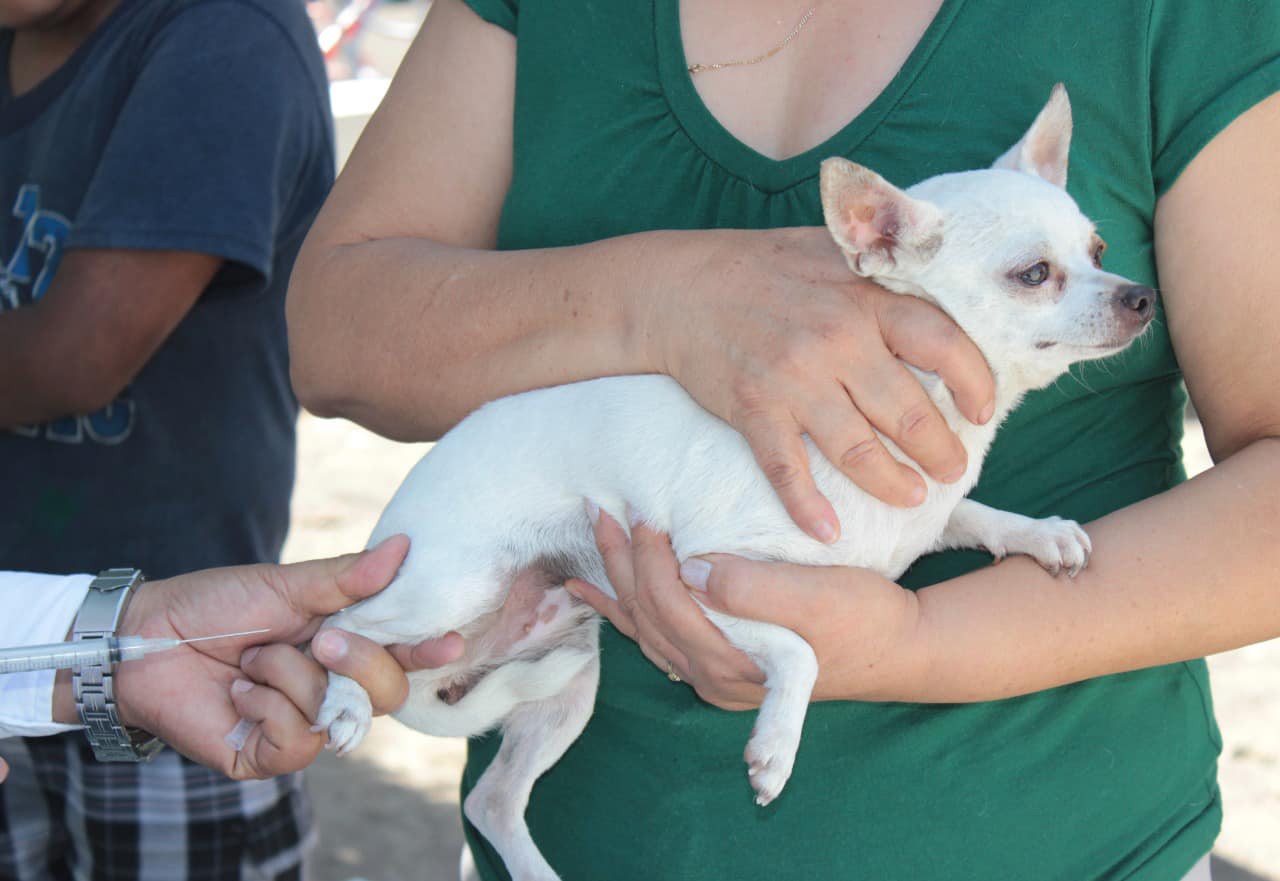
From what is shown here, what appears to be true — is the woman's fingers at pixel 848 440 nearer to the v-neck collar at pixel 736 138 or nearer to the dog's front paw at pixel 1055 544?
the dog's front paw at pixel 1055 544

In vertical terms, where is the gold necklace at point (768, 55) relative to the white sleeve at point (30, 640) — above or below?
above

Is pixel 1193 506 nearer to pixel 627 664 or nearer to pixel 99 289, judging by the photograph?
pixel 627 664

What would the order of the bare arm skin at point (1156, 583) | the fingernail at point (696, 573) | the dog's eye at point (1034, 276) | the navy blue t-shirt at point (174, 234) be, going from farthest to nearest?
1. the navy blue t-shirt at point (174, 234)
2. the dog's eye at point (1034, 276)
3. the fingernail at point (696, 573)
4. the bare arm skin at point (1156, 583)

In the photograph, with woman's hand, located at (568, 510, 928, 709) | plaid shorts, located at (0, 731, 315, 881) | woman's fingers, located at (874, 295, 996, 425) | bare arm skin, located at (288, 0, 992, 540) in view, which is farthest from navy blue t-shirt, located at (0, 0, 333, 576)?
woman's fingers, located at (874, 295, 996, 425)

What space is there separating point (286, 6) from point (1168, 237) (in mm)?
Result: 1737

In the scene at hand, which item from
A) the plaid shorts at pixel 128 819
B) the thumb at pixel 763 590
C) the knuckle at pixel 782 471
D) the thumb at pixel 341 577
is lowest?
the plaid shorts at pixel 128 819

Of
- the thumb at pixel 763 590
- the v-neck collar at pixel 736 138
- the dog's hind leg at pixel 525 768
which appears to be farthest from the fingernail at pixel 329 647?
the v-neck collar at pixel 736 138

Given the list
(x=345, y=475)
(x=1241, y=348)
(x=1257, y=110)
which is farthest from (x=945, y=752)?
(x=345, y=475)

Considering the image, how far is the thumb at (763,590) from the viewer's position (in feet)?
4.54

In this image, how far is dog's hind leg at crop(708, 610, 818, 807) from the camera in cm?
140

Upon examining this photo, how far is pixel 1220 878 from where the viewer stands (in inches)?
130

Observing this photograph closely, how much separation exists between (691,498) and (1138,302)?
22.6 inches

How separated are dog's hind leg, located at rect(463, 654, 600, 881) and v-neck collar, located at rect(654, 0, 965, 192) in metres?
0.69

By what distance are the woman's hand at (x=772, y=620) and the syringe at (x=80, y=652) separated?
0.65m
